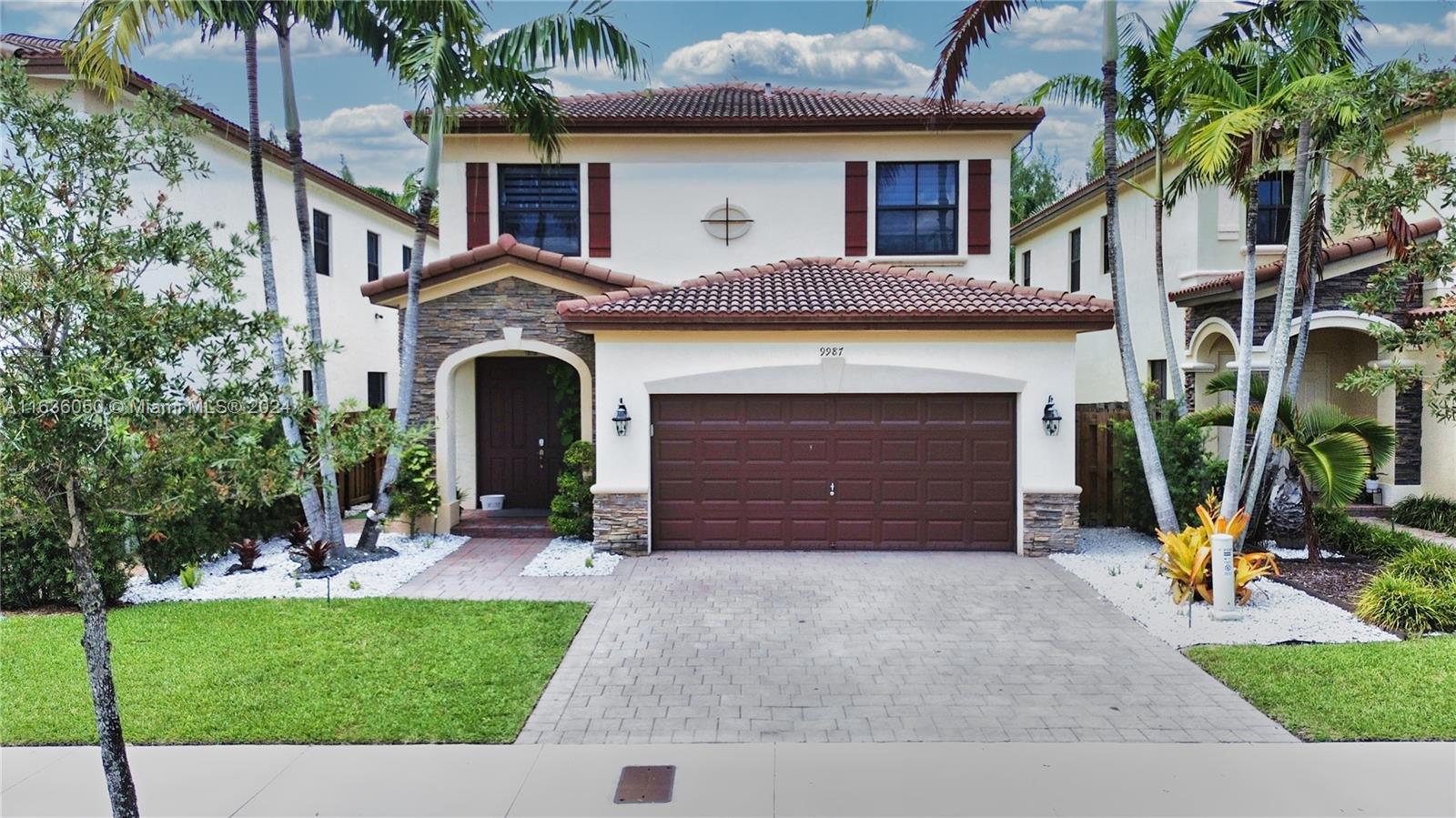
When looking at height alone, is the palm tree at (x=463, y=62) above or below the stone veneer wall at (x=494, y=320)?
above

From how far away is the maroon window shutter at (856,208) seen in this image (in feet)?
54.7

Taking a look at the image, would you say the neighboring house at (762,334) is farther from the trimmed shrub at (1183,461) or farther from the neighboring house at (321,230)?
the neighboring house at (321,230)

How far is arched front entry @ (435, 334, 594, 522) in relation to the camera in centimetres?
1466

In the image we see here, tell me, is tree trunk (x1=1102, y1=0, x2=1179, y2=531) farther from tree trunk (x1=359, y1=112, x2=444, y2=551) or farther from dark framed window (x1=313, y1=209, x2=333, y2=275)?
dark framed window (x1=313, y1=209, x2=333, y2=275)

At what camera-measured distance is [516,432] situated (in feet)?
51.4

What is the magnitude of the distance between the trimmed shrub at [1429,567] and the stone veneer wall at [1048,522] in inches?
148

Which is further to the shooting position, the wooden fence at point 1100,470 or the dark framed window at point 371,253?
the dark framed window at point 371,253

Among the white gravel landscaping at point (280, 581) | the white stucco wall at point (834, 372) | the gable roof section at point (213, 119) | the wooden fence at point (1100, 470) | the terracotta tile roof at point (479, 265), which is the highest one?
the gable roof section at point (213, 119)

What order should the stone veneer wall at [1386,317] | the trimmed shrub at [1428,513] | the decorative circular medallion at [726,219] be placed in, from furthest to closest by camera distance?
the decorative circular medallion at [726,219], the stone veneer wall at [1386,317], the trimmed shrub at [1428,513]

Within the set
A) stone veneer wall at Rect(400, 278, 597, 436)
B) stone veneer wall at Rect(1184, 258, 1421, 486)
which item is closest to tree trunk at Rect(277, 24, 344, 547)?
stone veneer wall at Rect(400, 278, 597, 436)

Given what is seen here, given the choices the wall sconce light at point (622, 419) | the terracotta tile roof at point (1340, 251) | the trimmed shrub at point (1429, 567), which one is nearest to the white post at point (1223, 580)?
the trimmed shrub at point (1429, 567)

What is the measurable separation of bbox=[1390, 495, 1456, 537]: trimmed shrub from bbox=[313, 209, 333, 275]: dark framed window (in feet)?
67.4

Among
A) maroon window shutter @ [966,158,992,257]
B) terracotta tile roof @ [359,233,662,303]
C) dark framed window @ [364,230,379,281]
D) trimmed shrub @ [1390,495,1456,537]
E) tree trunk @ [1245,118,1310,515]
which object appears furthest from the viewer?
dark framed window @ [364,230,379,281]

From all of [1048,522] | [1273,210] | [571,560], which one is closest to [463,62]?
[571,560]
